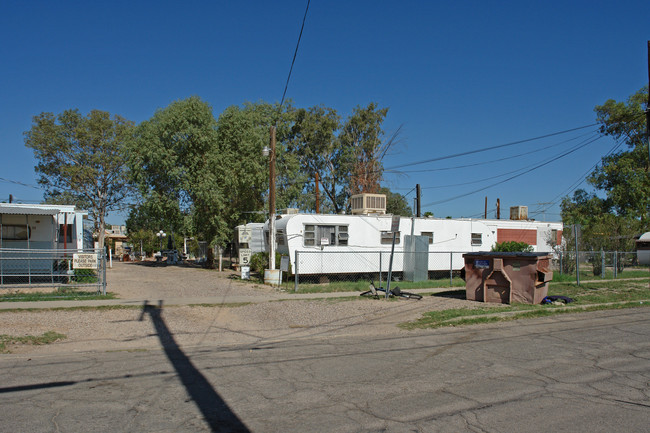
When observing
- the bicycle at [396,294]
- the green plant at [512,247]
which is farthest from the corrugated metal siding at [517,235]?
the bicycle at [396,294]

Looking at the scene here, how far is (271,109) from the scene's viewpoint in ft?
126

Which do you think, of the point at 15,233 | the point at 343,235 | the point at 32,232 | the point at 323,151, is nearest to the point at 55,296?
the point at 32,232

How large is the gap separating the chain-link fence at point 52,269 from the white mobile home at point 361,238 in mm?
6688

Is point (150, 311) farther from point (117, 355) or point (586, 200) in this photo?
point (586, 200)

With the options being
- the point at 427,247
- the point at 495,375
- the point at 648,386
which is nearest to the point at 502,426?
the point at 495,375

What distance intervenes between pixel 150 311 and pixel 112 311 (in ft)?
2.81

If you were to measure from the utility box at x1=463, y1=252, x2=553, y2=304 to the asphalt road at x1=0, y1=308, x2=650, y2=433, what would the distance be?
405cm

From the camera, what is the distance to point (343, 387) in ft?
20.1

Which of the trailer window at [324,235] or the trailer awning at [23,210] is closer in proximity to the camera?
the trailer awning at [23,210]

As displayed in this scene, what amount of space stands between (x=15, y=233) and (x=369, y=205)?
13.6 m

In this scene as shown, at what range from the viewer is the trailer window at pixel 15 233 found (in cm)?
1764

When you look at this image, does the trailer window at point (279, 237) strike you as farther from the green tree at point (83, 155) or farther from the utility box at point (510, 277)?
the green tree at point (83, 155)

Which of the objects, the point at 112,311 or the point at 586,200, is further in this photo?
the point at 586,200

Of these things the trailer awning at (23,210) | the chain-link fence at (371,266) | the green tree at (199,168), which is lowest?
the chain-link fence at (371,266)
